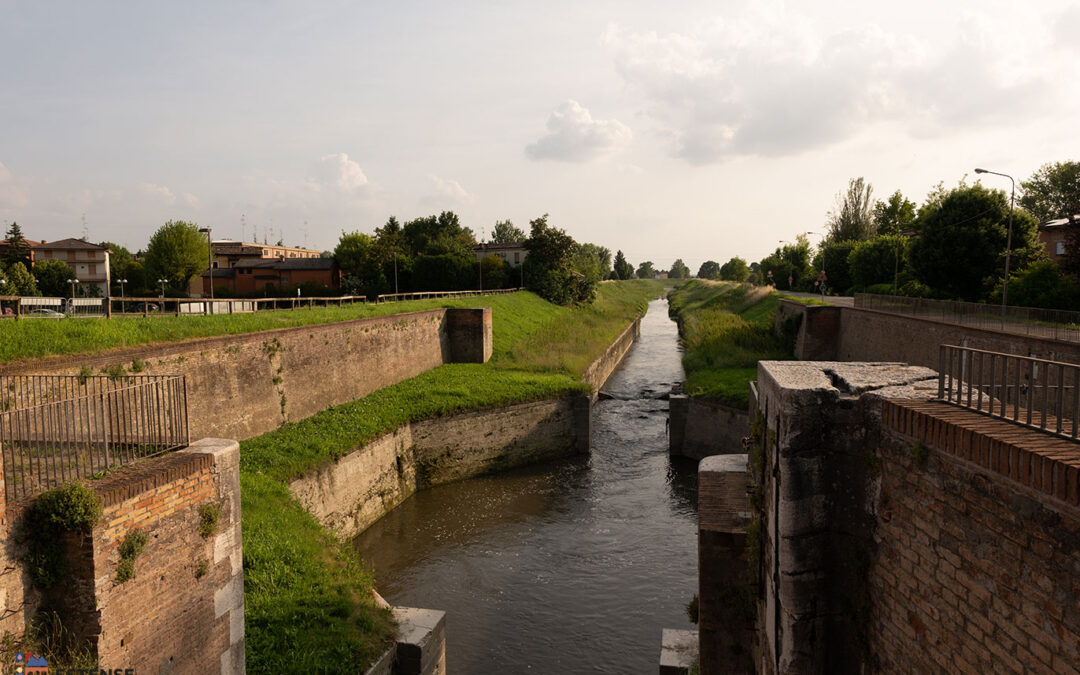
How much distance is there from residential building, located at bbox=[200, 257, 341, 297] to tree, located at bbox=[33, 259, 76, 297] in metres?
12.8

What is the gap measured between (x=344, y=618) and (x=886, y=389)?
8412 mm

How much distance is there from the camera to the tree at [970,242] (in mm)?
28703

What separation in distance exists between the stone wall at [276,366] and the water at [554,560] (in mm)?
4385

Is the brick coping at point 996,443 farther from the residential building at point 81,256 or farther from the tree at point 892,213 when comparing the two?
the residential building at point 81,256

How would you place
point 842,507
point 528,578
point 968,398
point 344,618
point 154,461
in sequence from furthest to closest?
1. point 528,578
2. point 344,618
3. point 154,461
4. point 842,507
5. point 968,398

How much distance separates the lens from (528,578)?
14820mm

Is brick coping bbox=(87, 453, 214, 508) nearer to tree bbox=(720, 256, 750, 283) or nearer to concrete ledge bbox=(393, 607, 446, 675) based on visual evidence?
concrete ledge bbox=(393, 607, 446, 675)

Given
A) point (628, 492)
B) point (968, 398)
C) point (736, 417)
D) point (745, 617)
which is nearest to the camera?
point (968, 398)

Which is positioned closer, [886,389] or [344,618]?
[886,389]

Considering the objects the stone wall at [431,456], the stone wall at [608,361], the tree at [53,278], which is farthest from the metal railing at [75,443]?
the tree at [53,278]

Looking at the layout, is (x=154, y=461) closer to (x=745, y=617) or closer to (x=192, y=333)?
(x=745, y=617)

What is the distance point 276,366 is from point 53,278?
2454 inches

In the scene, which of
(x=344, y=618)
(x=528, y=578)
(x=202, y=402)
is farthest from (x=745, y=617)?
(x=202, y=402)

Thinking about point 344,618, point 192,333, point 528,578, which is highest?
point 192,333
